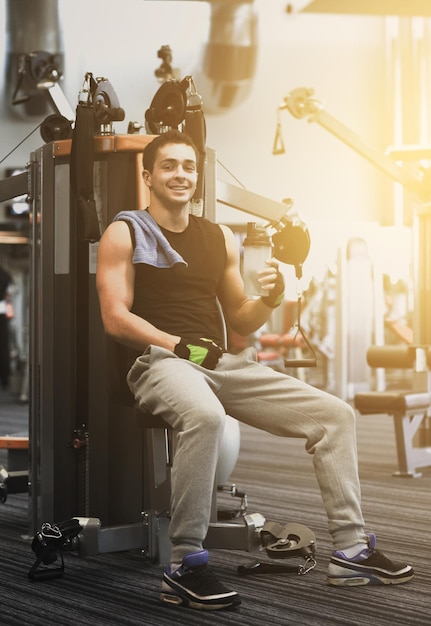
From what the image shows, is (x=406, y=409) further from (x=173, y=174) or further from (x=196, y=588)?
(x=196, y=588)

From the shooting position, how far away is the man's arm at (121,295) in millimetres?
2201

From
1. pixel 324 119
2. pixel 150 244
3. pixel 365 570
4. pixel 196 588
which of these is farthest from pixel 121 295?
pixel 324 119

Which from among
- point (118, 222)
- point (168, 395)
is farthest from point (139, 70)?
point (168, 395)

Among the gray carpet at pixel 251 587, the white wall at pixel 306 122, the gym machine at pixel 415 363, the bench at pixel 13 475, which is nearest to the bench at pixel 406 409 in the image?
the gym machine at pixel 415 363

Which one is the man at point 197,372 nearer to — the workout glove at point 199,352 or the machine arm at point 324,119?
the workout glove at point 199,352

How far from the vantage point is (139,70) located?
21.6 feet

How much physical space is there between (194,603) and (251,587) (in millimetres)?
230

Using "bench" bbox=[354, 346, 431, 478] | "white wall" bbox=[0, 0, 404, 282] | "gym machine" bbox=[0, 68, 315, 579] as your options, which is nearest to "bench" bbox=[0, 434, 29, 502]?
"gym machine" bbox=[0, 68, 315, 579]

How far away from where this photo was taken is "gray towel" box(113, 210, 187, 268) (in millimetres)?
2277

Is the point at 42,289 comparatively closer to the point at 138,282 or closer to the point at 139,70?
the point at 138,282

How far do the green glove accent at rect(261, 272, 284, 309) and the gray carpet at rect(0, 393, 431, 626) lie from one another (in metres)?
0.72

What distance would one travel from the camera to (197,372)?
7.17 feet

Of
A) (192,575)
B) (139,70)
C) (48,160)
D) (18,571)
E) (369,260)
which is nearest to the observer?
(192,575)

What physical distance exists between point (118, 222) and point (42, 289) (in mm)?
490
